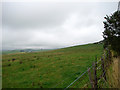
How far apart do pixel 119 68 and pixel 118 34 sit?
10.5ft

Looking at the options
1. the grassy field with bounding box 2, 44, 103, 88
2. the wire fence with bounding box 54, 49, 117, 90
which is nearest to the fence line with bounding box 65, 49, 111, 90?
the wire fence with bounding box 54, 49, 117, 90

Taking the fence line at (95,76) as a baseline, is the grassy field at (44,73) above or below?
below

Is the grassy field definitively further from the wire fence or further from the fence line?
the fence line

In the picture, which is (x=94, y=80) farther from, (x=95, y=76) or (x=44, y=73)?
(x=44, y=73)

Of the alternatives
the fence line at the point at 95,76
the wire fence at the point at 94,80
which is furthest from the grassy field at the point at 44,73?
the fence line at the point at 95,76

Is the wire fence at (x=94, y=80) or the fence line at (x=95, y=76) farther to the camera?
the wire fence at (x=94, y=80)

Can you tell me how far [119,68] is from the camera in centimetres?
705

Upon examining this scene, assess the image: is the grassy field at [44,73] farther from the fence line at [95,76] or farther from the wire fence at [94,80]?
the fence line at [95,76]

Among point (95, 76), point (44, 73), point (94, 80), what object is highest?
point (95, 76)

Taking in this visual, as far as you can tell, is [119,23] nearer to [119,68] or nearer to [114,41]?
[114,41]

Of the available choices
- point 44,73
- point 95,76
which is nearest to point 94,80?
point 95,76

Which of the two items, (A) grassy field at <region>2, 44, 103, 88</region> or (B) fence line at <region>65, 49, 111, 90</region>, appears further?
(A) grassy field at <region>2, 44, 103, 88</region>

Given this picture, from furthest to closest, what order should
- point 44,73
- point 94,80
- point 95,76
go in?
point 44,73
point 94,80
point 95,76

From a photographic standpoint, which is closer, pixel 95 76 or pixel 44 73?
pixel 95 76
